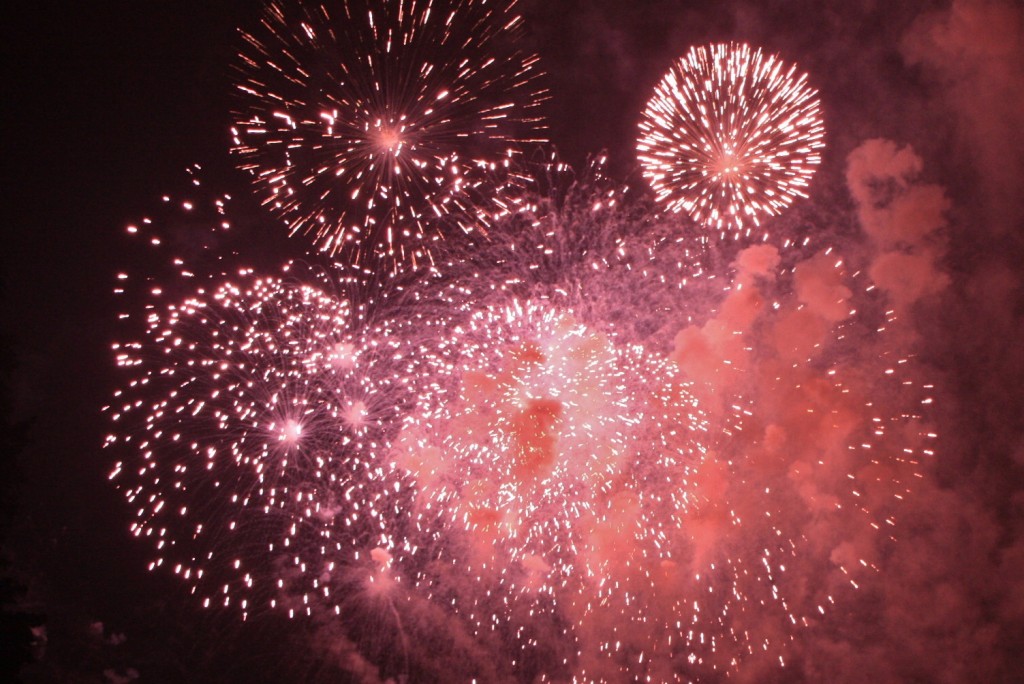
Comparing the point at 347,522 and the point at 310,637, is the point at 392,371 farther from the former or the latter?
the point at 310,637

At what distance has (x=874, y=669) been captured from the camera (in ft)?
45.2

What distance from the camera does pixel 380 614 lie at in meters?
12.4

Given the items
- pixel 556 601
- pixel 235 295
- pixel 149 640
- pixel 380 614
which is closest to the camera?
pixel 235 295

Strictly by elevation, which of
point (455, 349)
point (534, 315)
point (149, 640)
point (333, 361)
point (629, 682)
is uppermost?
point (534, 315)

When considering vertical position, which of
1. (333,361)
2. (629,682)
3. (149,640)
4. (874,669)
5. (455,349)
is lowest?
(149,640)

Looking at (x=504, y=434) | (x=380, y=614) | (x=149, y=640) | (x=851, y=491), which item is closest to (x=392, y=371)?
(x=504, y=434)

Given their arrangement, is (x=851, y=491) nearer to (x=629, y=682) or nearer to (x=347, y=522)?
(x=629, y=682)

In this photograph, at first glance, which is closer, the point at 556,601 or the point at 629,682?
the point at 556,601

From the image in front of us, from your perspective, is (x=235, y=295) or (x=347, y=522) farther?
(x=347, y=522)

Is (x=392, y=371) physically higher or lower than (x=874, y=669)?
higher

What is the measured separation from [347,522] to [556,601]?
3.59 metres

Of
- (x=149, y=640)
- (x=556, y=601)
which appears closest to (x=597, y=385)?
(x=556, y=601)

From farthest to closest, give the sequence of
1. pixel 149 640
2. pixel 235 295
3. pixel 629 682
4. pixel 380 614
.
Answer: pixel 149 640 < pixel 629 682 < pixel 380 614 < pixel 235 295

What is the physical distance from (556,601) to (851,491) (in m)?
5.17
